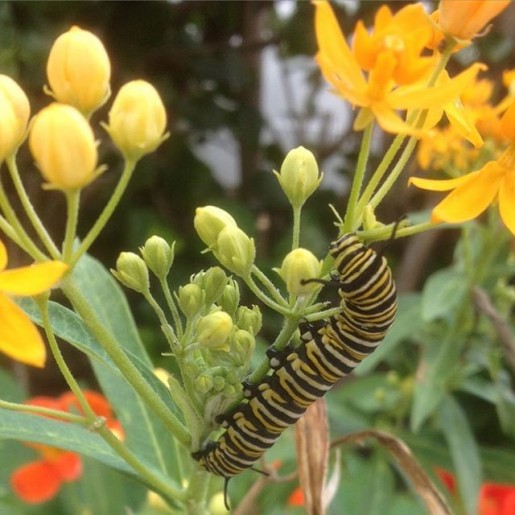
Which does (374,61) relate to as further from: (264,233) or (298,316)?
(264,233)

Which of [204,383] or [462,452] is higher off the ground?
[204,383]

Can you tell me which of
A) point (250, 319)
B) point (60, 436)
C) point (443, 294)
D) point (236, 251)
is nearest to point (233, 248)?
point (236, 251)

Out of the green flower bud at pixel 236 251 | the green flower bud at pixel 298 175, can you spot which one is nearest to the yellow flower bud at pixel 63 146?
the green flower bud at pixel 236 251

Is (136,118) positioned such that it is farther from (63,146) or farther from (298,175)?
(298,175)

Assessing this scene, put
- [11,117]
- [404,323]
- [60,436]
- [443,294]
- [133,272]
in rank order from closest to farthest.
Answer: [11,117] → [133,272] → [60,436] → [443,294] → [404,323]

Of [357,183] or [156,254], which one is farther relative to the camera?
[156,254]

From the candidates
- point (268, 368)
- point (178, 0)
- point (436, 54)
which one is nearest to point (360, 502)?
point (268, 368)
